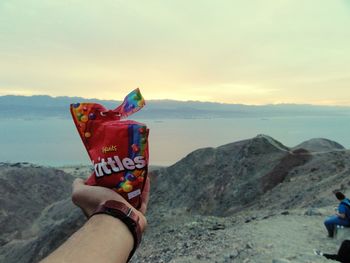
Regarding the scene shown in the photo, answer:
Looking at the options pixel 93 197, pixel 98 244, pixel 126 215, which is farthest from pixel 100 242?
pixel 93 197

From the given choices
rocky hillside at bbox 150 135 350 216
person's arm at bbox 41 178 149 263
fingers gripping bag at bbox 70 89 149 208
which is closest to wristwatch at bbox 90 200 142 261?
person's arm at bbox 41 178 149 263

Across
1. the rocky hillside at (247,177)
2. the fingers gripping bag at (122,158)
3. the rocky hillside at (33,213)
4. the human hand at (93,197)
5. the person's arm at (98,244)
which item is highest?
the fingers gripping bag at (122,158)

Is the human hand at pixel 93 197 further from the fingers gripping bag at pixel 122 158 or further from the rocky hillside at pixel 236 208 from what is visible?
the rocky hillside at pixel 236 208

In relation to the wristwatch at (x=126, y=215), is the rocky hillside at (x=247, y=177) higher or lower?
lower

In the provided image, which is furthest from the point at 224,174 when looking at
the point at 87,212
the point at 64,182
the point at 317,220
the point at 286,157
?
the point at 64,182

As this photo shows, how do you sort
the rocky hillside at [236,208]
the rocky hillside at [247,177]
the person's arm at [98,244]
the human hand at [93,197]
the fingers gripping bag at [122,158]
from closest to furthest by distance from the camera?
the person's arm at [98,244] → the human hand at [93,197] → the fingers gripping bag at [122,158] → the rocky hillside at [236,208] → the rocky hillside at [247,177]

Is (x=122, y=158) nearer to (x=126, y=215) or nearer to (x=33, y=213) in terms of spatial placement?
(x=126, y=215)

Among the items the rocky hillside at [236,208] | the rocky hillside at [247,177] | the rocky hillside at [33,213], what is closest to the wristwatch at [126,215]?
the rocky hillside at [236,208]
